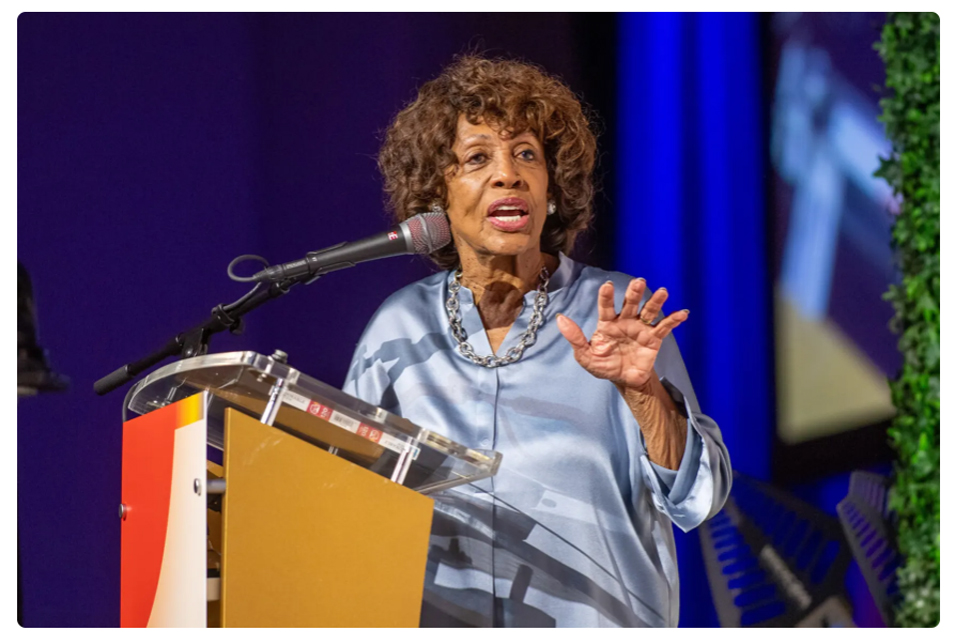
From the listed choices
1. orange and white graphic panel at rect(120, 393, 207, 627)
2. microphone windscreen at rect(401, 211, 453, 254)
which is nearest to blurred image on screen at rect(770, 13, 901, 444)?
microphone windscreen at rect(401, 211, 453, 254)

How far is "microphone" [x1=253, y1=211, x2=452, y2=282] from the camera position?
1.92m

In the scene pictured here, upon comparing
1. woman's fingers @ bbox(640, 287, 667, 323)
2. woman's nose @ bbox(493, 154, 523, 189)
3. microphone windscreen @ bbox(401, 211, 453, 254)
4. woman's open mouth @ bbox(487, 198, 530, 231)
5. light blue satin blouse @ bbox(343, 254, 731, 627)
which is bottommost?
light blue satin blouse @ bbox(343, 254, 731, 627)

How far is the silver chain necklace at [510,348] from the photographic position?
7.57 ft

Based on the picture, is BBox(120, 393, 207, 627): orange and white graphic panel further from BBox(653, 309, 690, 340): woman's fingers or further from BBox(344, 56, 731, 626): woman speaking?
BBox(653, 309, 690, 340): woman's fingers

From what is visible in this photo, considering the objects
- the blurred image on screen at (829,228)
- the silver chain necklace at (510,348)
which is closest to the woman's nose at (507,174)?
the silver chain necklace at (510,348)

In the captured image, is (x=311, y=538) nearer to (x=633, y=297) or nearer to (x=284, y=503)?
(x=284, y=503)

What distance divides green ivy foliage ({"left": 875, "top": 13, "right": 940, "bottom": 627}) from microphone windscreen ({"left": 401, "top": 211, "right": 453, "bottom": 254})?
1484mm

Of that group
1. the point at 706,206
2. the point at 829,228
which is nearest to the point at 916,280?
the point at 829,228

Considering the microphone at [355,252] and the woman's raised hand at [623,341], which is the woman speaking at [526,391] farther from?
the microphone at [355,252]

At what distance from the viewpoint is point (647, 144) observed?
2.73 metres

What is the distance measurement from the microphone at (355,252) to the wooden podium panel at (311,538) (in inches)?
18.9

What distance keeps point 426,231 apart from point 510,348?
1.45 feet

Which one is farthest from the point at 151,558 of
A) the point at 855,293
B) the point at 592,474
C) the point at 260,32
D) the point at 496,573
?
the point at 855,293

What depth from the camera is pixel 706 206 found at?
8.96 ft
